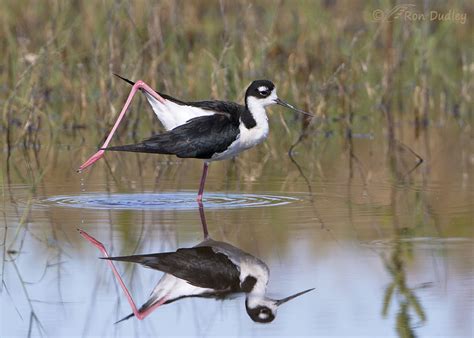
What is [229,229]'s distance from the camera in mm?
5074

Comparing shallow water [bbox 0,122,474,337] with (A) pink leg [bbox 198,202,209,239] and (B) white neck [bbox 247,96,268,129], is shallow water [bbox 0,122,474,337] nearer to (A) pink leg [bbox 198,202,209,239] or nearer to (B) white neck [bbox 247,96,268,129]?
(A) pink leg [bbox 198,202,209,239]

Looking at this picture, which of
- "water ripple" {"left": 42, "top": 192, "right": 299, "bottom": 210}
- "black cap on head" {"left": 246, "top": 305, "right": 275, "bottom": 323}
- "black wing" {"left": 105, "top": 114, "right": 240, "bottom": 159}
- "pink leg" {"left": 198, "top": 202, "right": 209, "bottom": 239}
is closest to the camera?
"black cap on head" {"left": 246, "top": 305, "right": 275, "bottom": 323}

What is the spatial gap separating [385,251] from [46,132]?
4476 millimetres

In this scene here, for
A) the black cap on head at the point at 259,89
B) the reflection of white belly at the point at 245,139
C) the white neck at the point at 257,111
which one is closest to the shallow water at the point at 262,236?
the reflection of white belly at the point at 245,139

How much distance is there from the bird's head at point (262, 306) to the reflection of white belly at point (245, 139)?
225 centimetres

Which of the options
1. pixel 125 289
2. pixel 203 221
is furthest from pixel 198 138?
pixel 125 289

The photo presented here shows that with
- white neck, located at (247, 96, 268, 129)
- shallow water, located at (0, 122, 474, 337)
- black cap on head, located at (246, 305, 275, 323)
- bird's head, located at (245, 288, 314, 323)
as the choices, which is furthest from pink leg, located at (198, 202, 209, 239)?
black cap on head, located at (246, 305, 275, 323)

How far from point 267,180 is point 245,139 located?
54cm

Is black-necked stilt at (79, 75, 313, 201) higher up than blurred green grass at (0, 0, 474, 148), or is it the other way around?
blurred green grass at (0, 0, 474, 148)

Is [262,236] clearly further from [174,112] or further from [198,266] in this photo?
[174,112]

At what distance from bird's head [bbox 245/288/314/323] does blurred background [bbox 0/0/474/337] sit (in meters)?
0.04

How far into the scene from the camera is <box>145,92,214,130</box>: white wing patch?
6.04 metres

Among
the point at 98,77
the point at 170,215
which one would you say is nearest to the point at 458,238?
the point at 170,215

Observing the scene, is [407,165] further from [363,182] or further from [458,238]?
[458,238]
